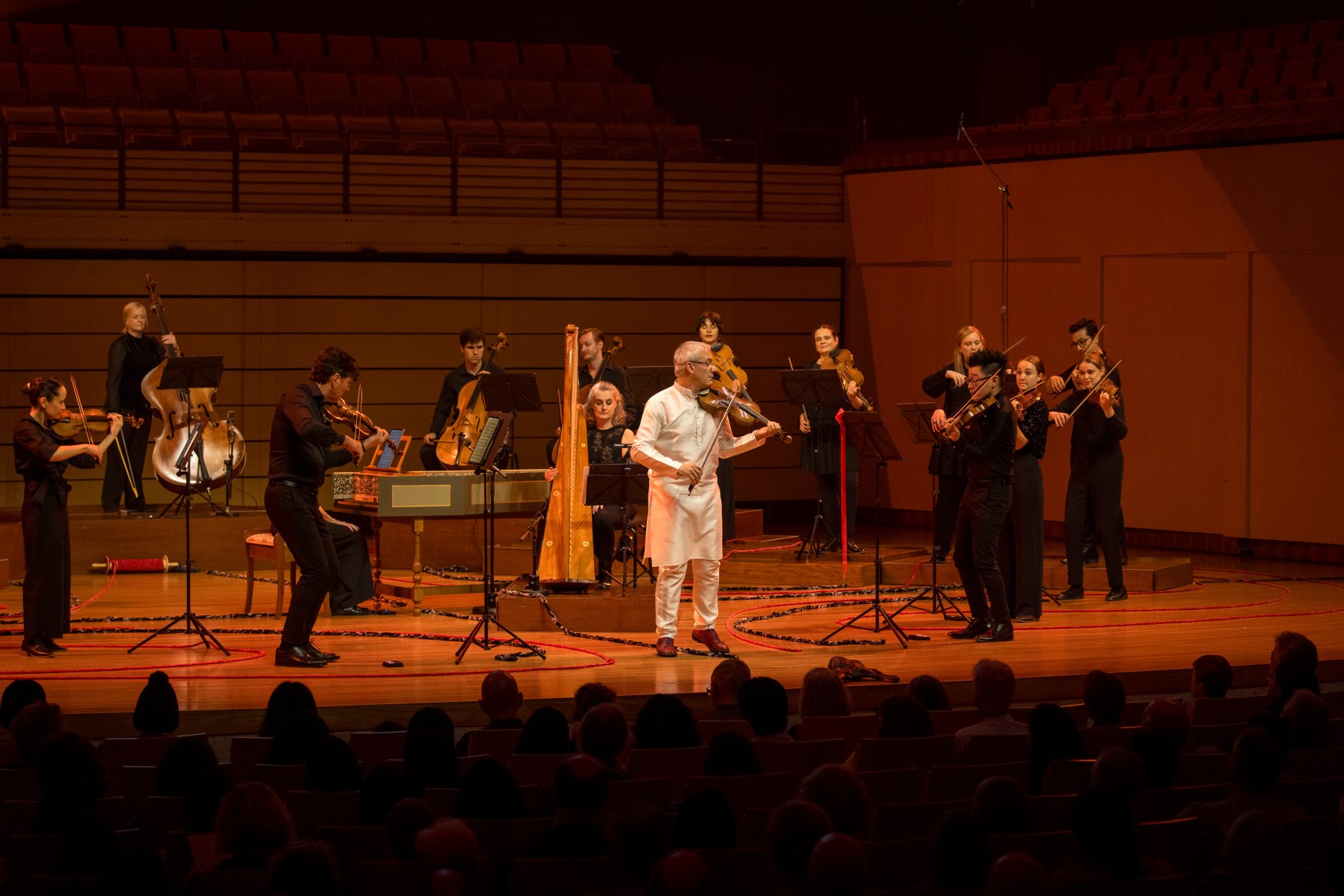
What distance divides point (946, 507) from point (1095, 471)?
0.87 metres

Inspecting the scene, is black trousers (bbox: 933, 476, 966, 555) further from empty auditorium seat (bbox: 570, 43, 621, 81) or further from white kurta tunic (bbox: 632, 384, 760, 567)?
empty auditorium seat (bbox: 570, 43, 621, 81)

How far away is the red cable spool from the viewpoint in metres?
10.1

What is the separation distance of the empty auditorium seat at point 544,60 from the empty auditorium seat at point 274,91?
2.14m

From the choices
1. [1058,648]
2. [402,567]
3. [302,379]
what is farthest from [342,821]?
[302,379]

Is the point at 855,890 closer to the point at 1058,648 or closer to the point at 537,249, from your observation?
the point at 1058,648

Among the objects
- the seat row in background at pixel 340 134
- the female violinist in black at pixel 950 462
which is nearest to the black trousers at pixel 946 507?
the female violinist in black at pixel 950 462

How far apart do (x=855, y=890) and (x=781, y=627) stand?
536 cm

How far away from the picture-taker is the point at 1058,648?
7.28 meters

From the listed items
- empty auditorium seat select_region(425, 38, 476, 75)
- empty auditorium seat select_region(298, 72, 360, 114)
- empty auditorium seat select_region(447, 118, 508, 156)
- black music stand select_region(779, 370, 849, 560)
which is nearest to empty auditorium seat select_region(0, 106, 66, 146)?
empty auditorium seat select_region(298, 72, 360, 114)

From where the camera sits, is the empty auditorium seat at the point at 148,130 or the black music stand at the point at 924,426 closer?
the black music stand at the point at 924,426

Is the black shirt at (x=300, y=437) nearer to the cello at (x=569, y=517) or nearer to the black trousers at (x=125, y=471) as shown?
the cello at (x=569, y=517)

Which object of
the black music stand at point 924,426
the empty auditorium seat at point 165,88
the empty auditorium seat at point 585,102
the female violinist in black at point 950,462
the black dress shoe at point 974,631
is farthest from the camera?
the empty auditorium seat at point 585,102

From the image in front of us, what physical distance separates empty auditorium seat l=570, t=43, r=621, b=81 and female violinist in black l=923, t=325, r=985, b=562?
21.5 ft

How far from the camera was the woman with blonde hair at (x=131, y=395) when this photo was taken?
33.1 ft
